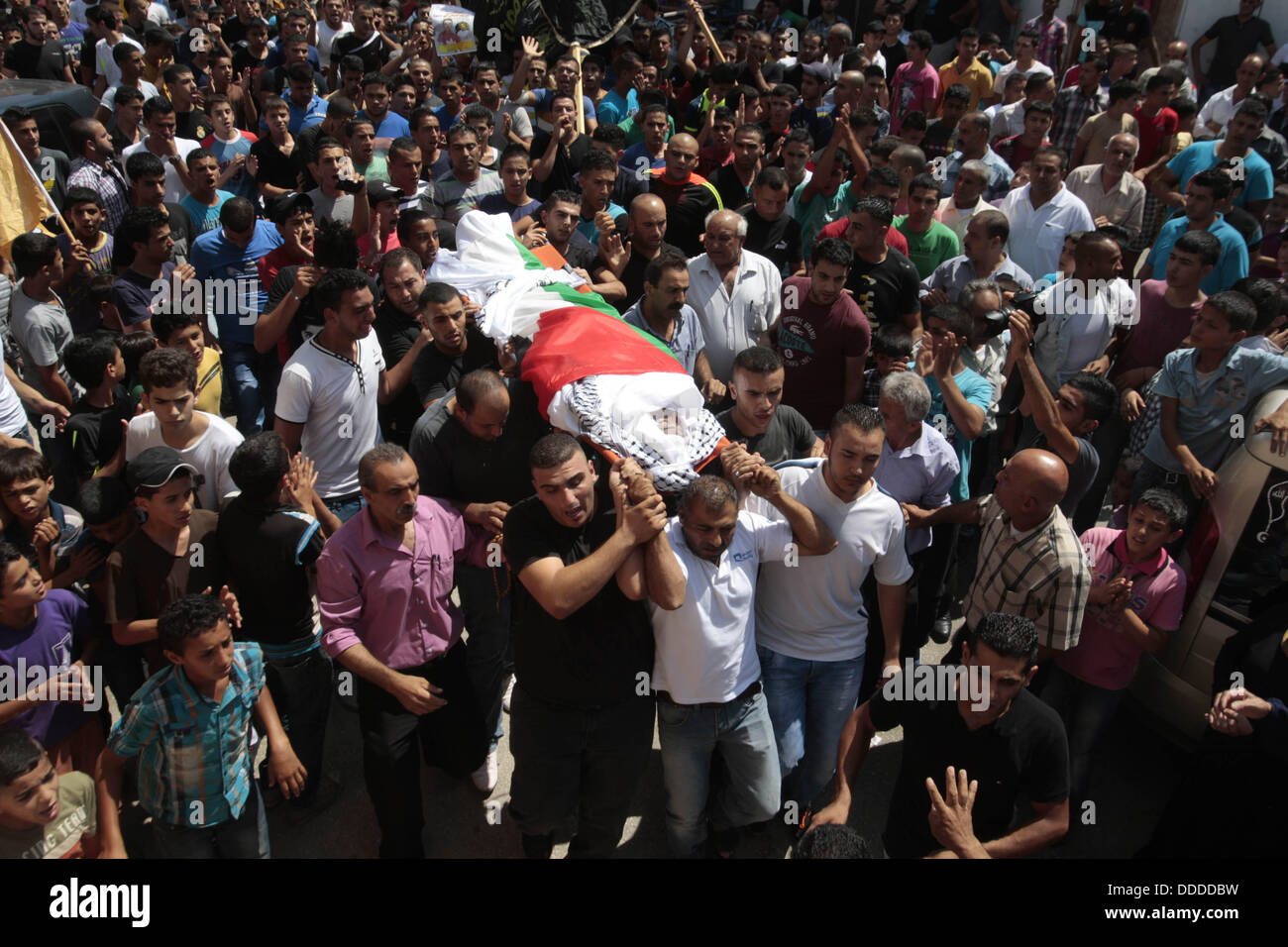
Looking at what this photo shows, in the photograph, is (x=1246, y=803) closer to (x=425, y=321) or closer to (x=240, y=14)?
(x=425, y=321)

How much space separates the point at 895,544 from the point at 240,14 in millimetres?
10988

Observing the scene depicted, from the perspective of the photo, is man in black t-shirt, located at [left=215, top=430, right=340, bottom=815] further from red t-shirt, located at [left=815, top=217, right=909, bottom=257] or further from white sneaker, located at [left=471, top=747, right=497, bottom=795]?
red t-shirt, located at [left=815, top=217, right=909, bottom=257]

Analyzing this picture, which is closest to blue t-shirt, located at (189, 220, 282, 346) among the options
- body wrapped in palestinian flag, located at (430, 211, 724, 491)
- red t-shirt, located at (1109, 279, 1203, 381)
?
body wrapped in palestinian flag, located at (430, 211, 724, 491)

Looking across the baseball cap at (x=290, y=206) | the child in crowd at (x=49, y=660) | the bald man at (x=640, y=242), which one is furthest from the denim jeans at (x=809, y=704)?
the baseball cap at (x=290, y=206)

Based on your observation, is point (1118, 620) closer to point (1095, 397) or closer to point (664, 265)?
point (1095, 397)

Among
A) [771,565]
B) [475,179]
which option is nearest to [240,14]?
[475,179]

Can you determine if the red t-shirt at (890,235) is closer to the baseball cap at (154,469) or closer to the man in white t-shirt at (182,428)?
the man in white t-shirt at (182,428)

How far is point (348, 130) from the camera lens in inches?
279

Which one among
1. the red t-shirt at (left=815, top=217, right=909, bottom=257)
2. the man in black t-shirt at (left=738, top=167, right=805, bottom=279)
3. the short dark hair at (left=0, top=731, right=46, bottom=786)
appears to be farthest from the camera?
the man in black t-shirt at (left=738, top=167, right=805, bottom=279)

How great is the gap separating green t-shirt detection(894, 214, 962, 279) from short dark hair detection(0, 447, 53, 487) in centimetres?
504

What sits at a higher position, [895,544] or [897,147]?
[897,147]

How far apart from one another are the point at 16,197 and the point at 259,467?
3.79 metres

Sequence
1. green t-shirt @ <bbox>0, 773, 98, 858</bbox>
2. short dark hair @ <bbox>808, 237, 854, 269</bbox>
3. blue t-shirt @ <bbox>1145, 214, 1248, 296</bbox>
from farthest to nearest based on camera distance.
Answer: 1. blue t-shirt @ <bbox>1145, 214, 1248, 296</bbox>
2. short dark hair @ <bbox>808, 237, 854, 269</bbox>
3. green t-shirt @ <bbox>0, 773, 98, 858</bbox>

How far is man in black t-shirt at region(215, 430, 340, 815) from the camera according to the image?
356cm
